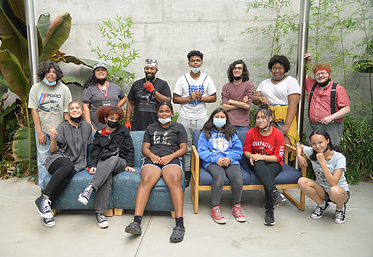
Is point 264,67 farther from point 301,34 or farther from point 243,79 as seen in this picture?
point 243,79

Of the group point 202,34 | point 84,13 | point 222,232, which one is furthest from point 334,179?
point 84,13

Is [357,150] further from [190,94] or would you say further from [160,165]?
[160,165]

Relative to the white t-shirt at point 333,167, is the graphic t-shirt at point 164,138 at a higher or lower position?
higher

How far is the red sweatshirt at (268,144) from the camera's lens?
13.6 ft

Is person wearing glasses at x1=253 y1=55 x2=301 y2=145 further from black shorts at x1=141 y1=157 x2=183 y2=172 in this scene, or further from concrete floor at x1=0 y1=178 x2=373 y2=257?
black shorts at x1=141 y1=157 x2=183 y2=172

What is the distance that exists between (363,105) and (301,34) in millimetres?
2126

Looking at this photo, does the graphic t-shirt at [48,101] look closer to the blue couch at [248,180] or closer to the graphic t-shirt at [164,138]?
the graphic t-shirt at [164,138]

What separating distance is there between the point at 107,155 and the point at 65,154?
22.9 inches

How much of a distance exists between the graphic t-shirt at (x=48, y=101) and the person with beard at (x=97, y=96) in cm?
32

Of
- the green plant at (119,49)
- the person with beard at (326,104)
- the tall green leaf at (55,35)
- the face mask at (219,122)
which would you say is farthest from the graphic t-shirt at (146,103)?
the person with beard at (326,104)

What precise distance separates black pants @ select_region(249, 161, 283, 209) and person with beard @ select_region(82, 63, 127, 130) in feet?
7.79

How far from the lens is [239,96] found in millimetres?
4652

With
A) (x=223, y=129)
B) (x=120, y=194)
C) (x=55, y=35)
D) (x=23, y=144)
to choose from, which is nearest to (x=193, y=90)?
(x=223, y=129)

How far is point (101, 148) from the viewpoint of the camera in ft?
13.4
